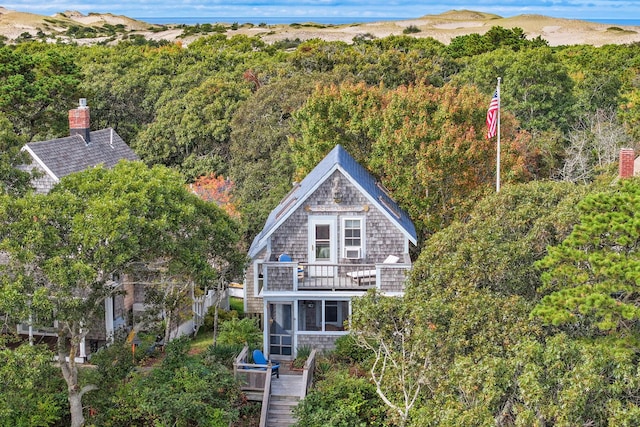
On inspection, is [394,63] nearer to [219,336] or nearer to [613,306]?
[219,336]

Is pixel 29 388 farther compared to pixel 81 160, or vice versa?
pixel 81 160

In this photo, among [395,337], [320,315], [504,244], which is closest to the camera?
[504,244]

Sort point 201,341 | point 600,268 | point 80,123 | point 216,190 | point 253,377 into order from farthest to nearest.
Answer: point 216,190 → point 80,123 → point 201,341 → point 253,377 → point 600,268

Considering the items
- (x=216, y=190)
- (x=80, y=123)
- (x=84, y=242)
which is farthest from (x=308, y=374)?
(x=216, y=190)

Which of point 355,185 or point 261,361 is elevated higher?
point 355,185

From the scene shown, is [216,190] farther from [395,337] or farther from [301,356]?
[395,337]

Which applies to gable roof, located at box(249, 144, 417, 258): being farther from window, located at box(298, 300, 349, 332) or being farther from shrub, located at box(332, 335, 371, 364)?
shrub, located at box(332, 335, 371, 364)

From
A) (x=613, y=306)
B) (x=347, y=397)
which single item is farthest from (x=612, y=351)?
(x=347, y=397)

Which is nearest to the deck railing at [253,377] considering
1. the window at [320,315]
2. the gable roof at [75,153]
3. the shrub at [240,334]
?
the shrub at [240,334]
